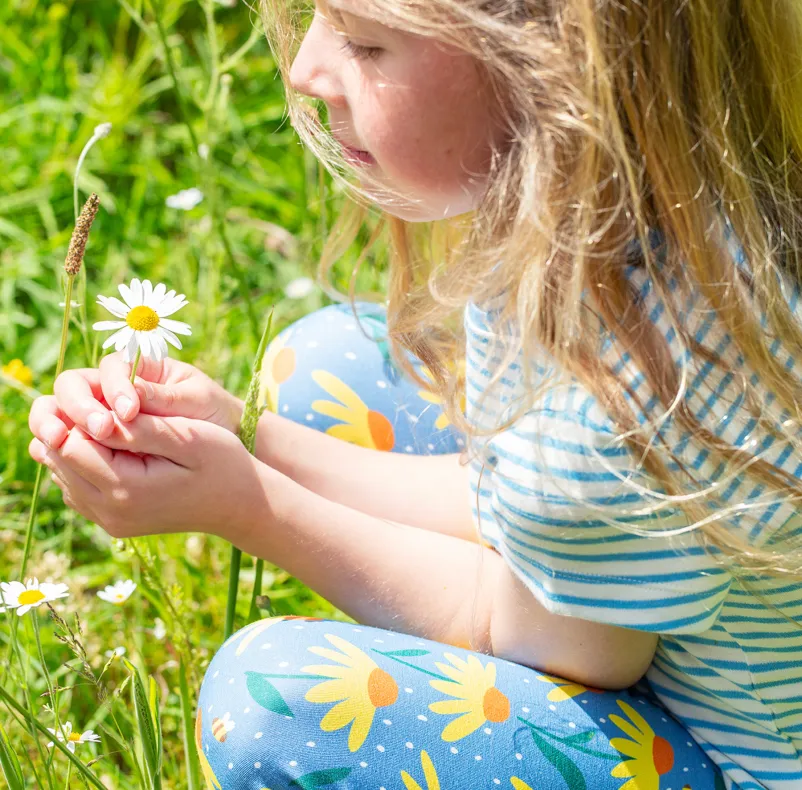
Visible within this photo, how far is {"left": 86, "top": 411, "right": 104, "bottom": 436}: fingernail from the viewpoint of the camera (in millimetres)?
775

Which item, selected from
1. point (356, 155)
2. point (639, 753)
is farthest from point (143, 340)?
point (639, 753)

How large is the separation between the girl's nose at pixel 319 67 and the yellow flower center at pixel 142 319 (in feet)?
0.66

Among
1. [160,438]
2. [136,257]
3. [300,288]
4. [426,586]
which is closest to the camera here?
[160,438]

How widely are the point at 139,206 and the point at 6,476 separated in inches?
23.4

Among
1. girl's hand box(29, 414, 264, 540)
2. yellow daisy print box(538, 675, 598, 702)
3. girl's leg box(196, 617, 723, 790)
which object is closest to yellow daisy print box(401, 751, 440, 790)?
girl's leg box(196, 617, 723, 790)

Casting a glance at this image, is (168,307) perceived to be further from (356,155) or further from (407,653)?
(407,653)

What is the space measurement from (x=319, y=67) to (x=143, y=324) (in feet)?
0.72

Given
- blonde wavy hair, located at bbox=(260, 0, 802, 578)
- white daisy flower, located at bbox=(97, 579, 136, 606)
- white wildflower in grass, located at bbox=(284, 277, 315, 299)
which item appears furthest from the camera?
white wildflower in grass, located at bbox=(284, 277, 315, 299)

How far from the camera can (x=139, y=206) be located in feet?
5.52

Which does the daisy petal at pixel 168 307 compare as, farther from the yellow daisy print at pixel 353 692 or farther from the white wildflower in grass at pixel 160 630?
the white wildflower in grass at pixel 160 630

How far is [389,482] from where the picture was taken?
105 cm

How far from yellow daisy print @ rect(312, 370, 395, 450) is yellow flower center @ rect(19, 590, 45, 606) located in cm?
39

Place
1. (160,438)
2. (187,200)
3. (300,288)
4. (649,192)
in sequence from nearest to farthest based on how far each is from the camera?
(649,192), (160,438), (187,200), (300,288)

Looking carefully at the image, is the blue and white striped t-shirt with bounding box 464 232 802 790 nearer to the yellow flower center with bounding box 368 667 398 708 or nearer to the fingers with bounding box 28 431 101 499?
the yellow flower center with bounding box 368 667 398 708
